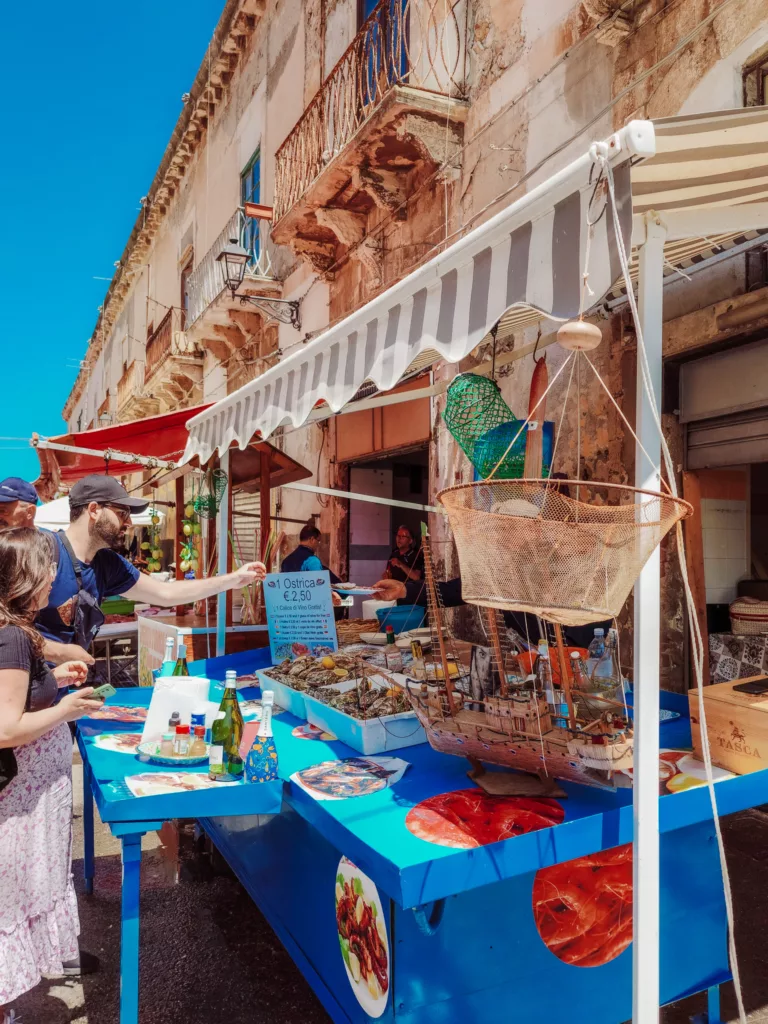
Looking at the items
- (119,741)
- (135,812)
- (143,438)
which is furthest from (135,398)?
(135,812)

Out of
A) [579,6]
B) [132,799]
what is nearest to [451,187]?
[579,6]

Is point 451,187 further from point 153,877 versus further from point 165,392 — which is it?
point 165,392

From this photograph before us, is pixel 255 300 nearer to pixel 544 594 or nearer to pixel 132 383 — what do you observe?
pixel 544 594

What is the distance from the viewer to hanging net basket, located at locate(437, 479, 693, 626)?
1824 millimetres

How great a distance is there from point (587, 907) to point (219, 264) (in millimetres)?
12723

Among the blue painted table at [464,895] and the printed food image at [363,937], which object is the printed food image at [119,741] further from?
the printed food image at [363,937]

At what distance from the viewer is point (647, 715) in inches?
78.6

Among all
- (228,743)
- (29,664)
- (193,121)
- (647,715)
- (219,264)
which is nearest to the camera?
(647,715)

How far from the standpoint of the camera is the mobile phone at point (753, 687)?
2.38 metres

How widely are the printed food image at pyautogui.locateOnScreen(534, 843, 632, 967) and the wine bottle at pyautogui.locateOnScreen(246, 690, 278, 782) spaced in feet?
3.05

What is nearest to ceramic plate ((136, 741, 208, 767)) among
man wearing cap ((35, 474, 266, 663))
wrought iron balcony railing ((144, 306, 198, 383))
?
man wearing cap ((35, 474, 266, 663))

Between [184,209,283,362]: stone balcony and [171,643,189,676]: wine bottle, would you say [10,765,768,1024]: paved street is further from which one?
[184,209,283,362]: stone balcony

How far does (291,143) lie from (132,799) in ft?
33.7

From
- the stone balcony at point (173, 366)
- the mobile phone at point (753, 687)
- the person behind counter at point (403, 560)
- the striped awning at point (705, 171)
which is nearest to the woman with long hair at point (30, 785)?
the mobile phone at point (753, 687)
